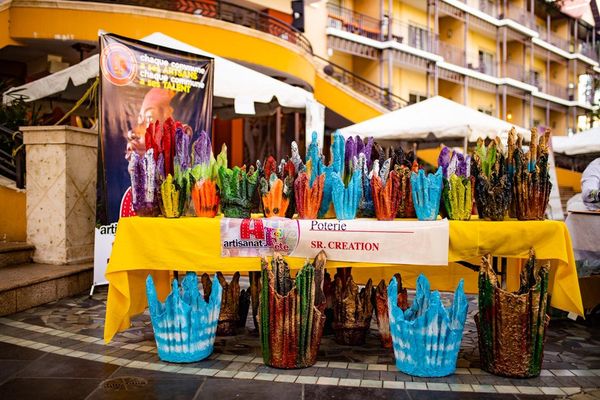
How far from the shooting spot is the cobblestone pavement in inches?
129

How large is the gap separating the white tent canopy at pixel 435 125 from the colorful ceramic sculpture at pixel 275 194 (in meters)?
4.73

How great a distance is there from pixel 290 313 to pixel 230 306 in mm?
1178

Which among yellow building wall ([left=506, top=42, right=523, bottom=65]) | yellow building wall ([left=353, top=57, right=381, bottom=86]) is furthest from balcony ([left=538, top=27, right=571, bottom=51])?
yellow building wall ([left=353, top=57, right=381, bottom=86])

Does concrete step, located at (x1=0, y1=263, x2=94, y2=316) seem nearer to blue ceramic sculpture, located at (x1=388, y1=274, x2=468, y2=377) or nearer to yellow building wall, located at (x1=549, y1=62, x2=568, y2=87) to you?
blue ceramic sculpture, located at (x1=388, y1=274, x2=468, y2=377)

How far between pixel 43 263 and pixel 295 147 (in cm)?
408

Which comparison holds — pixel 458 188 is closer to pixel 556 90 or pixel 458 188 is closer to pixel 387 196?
pixel 387 196

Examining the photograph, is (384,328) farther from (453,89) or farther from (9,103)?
(453,89)

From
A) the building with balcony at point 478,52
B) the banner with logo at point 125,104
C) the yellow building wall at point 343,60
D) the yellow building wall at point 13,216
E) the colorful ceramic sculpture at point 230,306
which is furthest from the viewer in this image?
the building with balcony at point 478,52

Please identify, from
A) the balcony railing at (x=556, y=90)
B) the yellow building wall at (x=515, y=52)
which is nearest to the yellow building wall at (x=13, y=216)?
the yellow building wall at (x=515, y=52)

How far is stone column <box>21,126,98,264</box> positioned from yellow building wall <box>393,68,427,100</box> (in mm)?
19990

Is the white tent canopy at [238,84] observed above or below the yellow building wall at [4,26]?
below

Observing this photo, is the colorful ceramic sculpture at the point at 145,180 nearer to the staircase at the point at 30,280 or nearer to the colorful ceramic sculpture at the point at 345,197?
the colorful ceramic sculpture at the point at 345,197

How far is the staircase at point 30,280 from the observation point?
5246mm

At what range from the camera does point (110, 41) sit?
5383 millimetres
